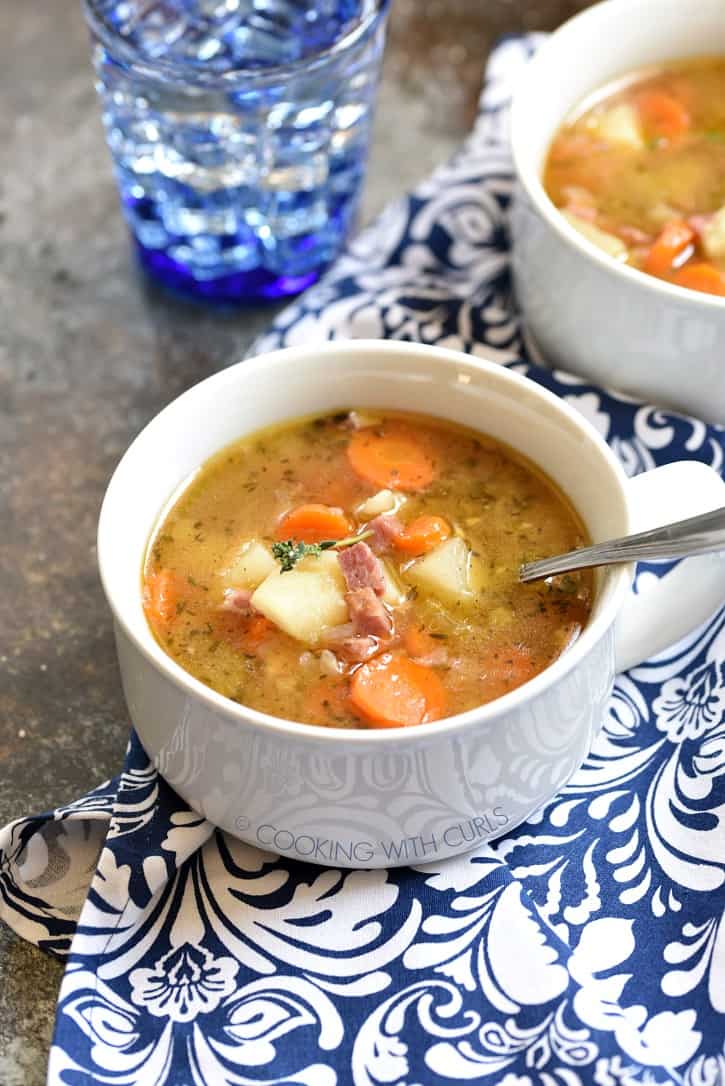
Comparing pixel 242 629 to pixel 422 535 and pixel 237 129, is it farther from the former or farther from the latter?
pixel 237 129

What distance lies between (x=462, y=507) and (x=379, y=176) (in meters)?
1.33

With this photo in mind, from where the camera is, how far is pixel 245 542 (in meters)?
1.98

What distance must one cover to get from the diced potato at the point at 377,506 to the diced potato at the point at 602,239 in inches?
27.1

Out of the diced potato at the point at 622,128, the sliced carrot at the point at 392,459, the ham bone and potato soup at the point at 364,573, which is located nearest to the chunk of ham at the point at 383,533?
the ham bone and potato soup at the point at 364,573

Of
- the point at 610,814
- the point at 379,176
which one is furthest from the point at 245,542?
the point at 379,176

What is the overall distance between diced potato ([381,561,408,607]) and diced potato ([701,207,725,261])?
94 cm

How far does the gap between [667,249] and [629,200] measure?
0.19 m

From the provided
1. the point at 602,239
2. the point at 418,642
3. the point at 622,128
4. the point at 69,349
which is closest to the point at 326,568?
the point at 418,642

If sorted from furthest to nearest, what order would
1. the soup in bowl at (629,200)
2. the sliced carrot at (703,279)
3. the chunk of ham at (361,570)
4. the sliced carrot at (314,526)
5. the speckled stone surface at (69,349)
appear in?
1. the sliced carrot at (703,279)
2. the soup in bowl at (629,200)
3. the speckled stone surface at (69,349)
4. the sliced carrot at (314,526)
5. the chunk of ham at (361,570)

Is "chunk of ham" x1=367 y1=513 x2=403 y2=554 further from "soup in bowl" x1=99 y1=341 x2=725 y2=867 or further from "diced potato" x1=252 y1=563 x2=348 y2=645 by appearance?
"diced potato" x1=252 y1=563 x2=348 y2=645

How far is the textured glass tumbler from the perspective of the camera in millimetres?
2521

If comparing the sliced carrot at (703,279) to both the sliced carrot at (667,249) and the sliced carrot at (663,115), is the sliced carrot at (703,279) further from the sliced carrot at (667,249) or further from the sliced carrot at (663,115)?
the sliced carrot at (663,115)

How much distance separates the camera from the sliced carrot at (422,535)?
76.3 inches

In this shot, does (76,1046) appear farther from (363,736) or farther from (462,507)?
(462,507)
